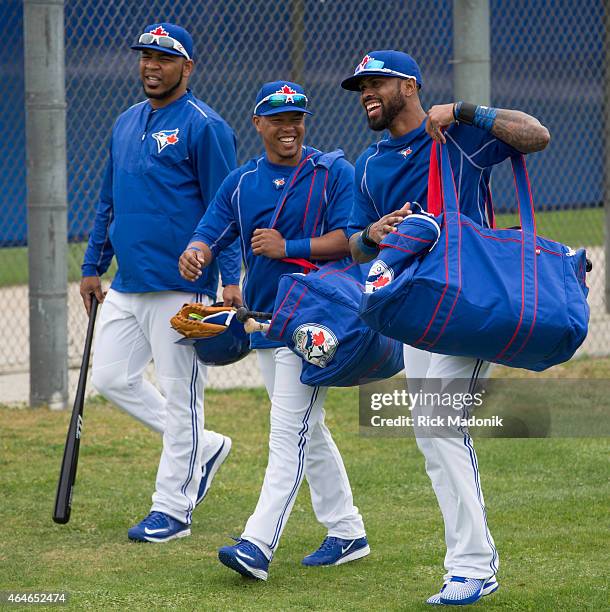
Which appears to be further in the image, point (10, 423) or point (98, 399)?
point (98, 399)

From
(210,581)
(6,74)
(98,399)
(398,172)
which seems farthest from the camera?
(6,74)

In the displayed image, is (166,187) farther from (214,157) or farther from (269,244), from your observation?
(269,244)

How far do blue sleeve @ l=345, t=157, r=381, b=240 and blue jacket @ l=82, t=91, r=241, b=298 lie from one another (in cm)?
92

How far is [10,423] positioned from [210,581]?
3096 millimetres

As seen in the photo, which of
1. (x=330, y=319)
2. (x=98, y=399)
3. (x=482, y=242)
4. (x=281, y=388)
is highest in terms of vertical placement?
(x=482, y=242)

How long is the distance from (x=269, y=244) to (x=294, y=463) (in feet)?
2.62

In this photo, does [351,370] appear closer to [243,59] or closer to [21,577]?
[21,577]

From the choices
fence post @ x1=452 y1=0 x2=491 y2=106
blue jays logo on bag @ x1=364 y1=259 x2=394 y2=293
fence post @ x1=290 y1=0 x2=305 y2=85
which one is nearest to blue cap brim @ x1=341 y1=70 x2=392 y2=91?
blue jays logo on bag @ x1=364 y1=259 x2=394 y2=293

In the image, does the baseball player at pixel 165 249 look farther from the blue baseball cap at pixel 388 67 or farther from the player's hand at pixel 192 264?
the blue baseball cap at pixel 388 67

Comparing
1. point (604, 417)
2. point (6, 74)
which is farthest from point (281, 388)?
point (6, 74)

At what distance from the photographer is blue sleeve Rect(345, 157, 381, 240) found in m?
4.46

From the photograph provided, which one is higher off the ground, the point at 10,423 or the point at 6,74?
the point at 6,74

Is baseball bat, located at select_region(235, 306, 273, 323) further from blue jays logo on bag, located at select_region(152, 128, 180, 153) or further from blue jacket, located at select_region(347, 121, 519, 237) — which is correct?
blue jays logo on bag, located at select_region(152, 128, 180, 153)

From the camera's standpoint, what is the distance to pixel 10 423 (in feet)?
24.2
